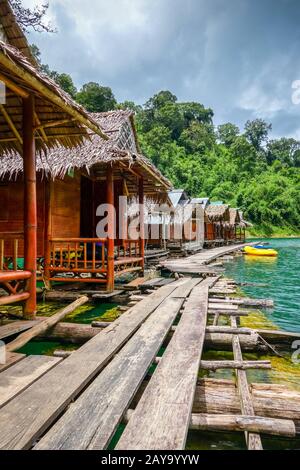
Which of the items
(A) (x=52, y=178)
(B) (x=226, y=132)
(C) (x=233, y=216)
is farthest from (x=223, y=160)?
(A) (x=52, y=178)

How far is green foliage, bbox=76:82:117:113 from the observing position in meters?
48.7

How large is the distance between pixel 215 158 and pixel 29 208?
69.1 meters

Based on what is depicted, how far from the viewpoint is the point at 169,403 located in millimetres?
2225

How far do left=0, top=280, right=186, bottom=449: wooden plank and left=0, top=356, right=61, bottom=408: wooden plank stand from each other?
2.4 inches

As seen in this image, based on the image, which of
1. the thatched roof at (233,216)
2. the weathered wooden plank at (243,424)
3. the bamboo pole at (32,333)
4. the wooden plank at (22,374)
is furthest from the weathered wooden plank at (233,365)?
the thatched roof at (233,216)

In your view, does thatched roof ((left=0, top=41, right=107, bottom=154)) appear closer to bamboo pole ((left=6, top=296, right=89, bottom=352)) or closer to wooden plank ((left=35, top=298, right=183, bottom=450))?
bamboo pole ((left=6, top=296, right=89, bottom=352))

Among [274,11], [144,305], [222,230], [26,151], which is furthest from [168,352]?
[222,230]

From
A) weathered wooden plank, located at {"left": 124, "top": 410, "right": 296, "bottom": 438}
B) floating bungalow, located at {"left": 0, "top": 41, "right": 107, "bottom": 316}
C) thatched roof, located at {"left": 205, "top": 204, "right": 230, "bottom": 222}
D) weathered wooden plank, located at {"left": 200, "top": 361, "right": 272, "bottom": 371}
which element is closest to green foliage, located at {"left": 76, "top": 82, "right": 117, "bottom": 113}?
thatched roof, located at {"left": 205, "top": 204, "right": 230, "bottom": 222}

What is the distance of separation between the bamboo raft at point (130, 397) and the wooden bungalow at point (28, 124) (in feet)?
1.97

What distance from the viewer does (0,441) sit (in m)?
1.77

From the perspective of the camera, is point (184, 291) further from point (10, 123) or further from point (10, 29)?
point (10, 29)

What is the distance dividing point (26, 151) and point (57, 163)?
122 inches

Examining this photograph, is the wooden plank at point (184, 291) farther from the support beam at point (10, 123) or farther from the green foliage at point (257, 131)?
the green foliage at point (257, 131)

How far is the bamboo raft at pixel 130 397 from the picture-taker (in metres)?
1.87
